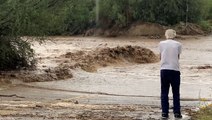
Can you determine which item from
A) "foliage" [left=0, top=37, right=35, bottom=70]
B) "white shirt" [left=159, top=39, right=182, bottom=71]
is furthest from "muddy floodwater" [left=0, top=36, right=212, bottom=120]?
"foliage" [left=0, top=37, right=35, bottom=70]

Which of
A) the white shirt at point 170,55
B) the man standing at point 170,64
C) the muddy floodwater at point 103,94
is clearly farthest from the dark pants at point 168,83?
the muddy floodwater at point 103,94

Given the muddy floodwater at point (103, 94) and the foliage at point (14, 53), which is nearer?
the muddy floodwater at point (103, 94)

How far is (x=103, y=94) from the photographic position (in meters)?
17.0

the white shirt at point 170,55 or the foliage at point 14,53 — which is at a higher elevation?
the white shirt at point 170,55

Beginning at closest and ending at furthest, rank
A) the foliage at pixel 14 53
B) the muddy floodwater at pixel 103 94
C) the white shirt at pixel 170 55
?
1. the white shirt at pixel 170 55
2. the muddy floodwater at pixel 103 94
3. the foliage at pixel 14 53

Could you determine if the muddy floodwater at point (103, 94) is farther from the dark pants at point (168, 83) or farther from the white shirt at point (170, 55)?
the white shirt at point (170, 55)

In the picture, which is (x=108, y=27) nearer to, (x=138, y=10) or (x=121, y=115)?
(x=138, y=10)

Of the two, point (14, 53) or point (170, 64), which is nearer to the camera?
point (170, 64)

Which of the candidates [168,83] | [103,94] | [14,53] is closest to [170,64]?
[168,83]

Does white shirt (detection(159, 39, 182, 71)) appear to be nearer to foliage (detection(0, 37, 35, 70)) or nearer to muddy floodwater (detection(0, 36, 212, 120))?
muddy floodwater (detection(0, 36, 212, 120))

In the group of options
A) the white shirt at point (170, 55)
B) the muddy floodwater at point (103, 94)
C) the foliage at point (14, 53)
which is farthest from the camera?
the foliage at point (14, 53)

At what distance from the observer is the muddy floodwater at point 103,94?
38.5 feet

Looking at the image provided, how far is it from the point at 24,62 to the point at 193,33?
136ft

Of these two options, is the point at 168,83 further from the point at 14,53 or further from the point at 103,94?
the point at 14,53
